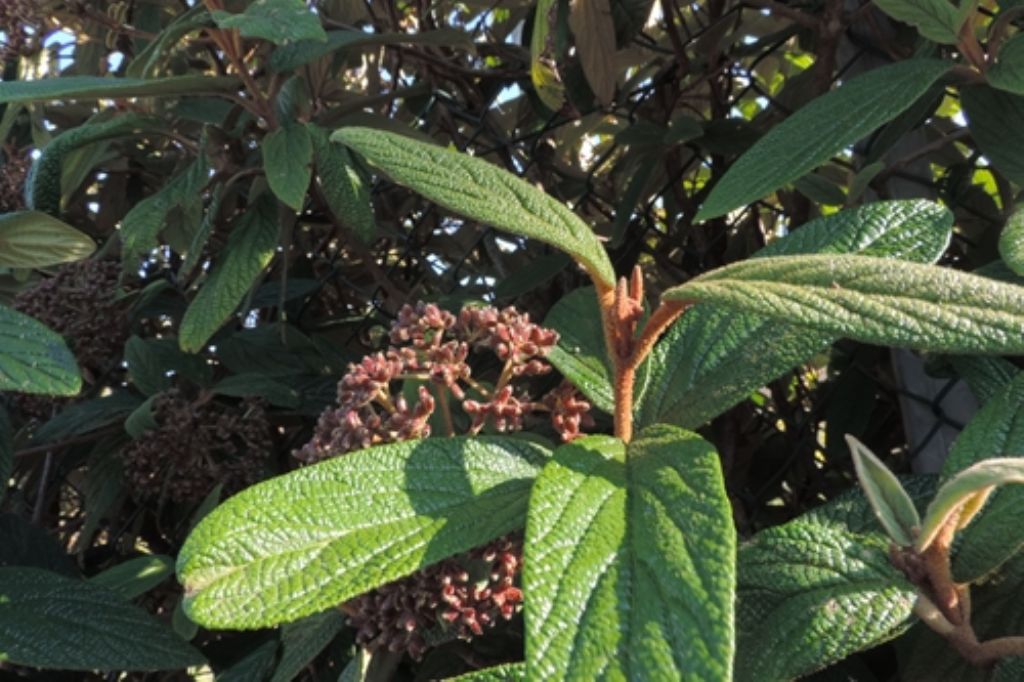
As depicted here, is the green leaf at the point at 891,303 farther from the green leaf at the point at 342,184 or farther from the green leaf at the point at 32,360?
the green leaf at the point at 342,184

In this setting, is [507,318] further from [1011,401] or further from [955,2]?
[955,2]

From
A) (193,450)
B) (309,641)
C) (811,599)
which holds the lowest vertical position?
(193,450)

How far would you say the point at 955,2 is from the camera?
4.00 feet

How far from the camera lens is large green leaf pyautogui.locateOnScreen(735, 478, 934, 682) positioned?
60cm

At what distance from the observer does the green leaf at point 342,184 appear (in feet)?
3.93

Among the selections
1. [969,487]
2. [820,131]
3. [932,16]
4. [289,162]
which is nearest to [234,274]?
A: [289,162]

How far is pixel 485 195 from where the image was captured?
64cm

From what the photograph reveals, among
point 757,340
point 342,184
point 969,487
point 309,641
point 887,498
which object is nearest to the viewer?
point 969,487

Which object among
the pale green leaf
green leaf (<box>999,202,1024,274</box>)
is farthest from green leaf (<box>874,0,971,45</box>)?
green leaf (<box>999,202,1024,274</box>)

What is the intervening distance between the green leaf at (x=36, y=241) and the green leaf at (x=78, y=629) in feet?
1.12

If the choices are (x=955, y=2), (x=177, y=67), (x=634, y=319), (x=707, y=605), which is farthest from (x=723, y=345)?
(x=177, y=67)

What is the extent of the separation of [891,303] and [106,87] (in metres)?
0.77

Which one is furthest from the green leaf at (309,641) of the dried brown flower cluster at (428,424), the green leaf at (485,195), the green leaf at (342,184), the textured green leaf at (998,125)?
the textured green leaf at (998,125)

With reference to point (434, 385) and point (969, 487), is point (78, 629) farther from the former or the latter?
point (969, 487)
